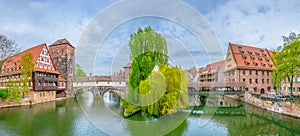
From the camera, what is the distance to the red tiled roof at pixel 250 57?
31328 millimetres

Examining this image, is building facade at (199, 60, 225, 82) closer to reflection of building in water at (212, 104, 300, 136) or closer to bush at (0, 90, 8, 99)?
reflection of building in water at (212, 104, 300, 136)

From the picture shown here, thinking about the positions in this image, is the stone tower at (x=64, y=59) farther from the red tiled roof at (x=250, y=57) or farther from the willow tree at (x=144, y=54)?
the red tiled roof at (x=250, y=57)

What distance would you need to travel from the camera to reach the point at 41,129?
1191cm

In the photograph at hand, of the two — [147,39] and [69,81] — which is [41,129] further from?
[69,81]

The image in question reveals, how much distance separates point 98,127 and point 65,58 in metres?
24.1

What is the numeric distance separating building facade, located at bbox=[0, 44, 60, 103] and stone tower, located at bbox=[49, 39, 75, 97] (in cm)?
458

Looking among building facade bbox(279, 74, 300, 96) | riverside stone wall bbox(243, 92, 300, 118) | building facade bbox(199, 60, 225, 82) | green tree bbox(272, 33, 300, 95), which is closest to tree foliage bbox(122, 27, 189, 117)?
riverside stone wall bbox(243, 92, 300, 118)

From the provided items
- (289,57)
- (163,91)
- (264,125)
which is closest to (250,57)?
(289,57)

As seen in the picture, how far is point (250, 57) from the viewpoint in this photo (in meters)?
32.8

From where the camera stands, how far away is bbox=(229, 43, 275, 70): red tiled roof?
31328 mm

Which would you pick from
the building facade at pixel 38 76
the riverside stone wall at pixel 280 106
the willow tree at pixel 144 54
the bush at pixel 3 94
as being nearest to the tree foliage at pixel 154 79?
the willow tree at pixel 144 54

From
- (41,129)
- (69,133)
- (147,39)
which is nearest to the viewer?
(69,133)

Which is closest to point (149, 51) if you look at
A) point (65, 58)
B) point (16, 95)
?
point (16, 95)

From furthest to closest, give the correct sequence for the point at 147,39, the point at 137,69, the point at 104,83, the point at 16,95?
the point at 104,83 → the point at 16,95 → the point at 147,39 → the point at 137,69
